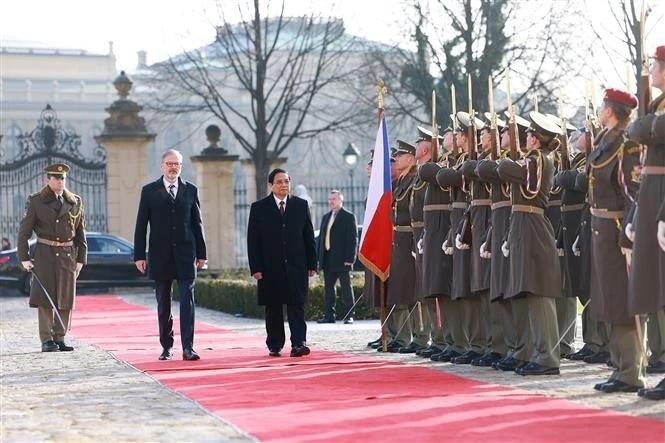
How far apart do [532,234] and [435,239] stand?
1.89 meters

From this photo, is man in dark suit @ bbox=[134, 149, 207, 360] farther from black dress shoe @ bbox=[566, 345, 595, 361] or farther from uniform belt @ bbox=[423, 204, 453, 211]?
black dress shoe @ bbox=[566, 345, 595, 361]

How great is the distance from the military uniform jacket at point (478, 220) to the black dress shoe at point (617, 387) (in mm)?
2397

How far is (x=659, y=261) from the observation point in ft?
33.2

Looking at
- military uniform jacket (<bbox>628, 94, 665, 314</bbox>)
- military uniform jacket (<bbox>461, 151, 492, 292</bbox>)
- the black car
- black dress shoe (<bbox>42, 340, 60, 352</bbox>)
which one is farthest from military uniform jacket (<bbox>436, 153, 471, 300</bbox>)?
the black car

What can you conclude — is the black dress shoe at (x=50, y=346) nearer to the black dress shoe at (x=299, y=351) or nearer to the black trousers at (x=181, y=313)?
the black trousers at (x=181, y=313)

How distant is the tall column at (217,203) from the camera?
3466cm

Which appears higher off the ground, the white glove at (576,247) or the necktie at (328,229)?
the necktie at (328,229)

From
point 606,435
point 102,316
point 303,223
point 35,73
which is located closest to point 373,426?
point 606,435

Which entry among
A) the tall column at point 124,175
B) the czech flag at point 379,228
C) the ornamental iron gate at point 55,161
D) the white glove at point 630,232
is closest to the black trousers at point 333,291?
the czech flag at point 379,228

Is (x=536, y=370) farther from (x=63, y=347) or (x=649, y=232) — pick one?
(x=63, y=347)

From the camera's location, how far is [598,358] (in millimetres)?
13414

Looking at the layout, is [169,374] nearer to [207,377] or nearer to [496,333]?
[207,377]

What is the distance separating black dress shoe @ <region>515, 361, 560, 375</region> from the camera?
1202cm

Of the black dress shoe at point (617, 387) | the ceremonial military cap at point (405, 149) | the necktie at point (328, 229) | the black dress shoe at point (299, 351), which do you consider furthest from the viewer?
the necktie at point (328, 229)
